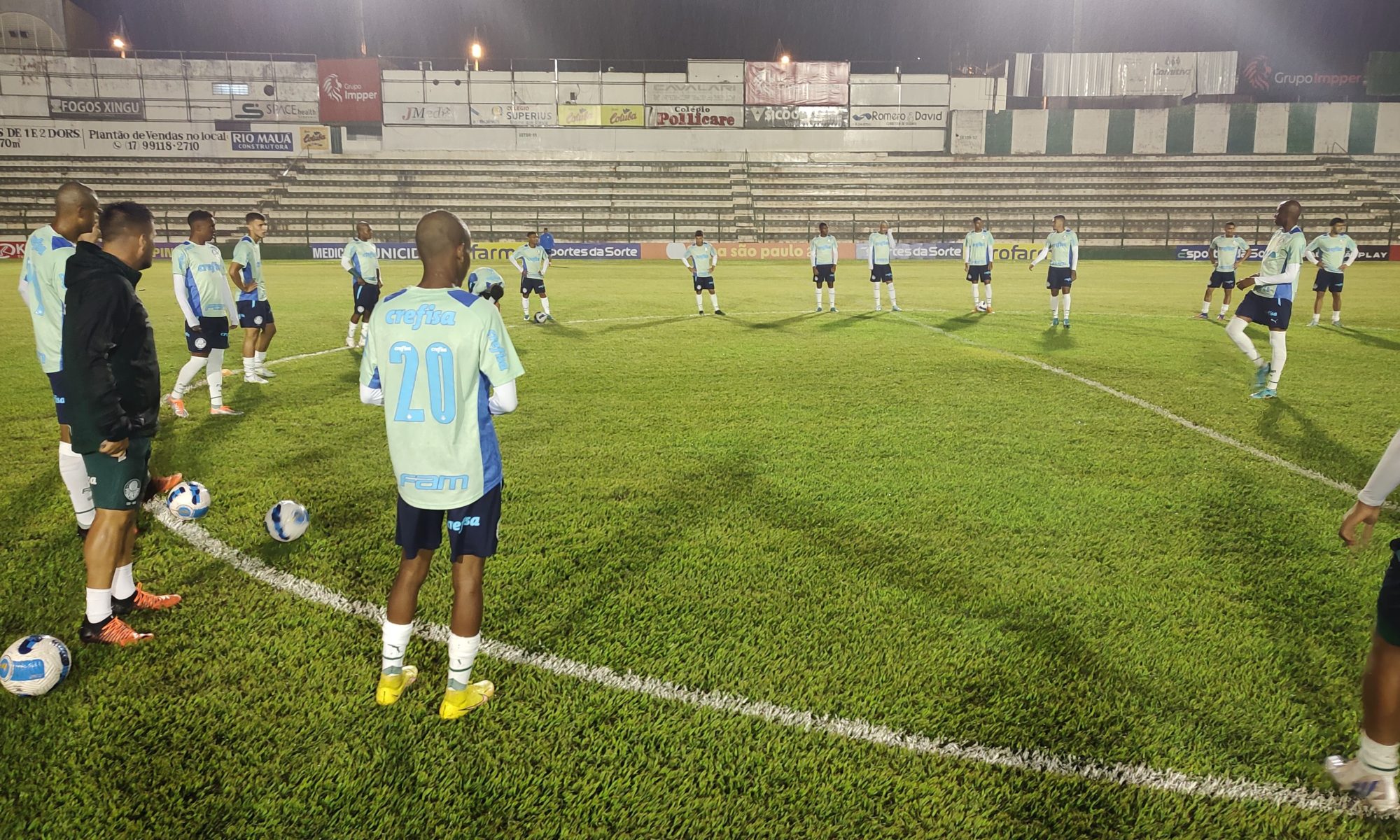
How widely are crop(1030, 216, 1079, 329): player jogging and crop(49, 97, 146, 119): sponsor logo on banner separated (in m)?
56.2

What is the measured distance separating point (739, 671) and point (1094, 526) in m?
3.15

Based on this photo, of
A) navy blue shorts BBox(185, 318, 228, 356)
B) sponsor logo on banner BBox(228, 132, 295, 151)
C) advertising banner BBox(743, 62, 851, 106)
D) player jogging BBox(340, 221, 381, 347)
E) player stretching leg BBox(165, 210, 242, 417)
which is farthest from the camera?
advertising banner BBox(743, 62, 851, 106)

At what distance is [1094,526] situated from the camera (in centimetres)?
540

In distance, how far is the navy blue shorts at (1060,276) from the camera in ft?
52.2

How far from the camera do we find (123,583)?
13.6 ft

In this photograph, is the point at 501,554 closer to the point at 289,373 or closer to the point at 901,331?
the point at 289,373

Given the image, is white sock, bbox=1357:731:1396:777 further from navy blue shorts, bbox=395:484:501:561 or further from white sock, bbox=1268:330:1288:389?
white sock, bbox=1268:330:1288:389

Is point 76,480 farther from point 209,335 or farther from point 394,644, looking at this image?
point 209,335

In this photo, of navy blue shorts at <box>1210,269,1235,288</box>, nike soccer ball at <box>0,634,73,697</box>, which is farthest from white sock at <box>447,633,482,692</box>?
navy blue shorts at <box>1210,269,1235,288</box>

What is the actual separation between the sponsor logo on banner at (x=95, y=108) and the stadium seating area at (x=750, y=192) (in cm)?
328

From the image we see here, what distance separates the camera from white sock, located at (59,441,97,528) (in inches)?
193

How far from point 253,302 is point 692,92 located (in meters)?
46.6

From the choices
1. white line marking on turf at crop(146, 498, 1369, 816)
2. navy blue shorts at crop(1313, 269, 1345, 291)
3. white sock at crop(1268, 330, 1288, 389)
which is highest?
navy blue shorts at crop(1313, 269, 1345, 291)

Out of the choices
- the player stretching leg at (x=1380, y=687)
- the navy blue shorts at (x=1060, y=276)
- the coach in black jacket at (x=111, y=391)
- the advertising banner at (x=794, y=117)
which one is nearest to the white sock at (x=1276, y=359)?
the navy blue shorts at (x=1060, y=276)
